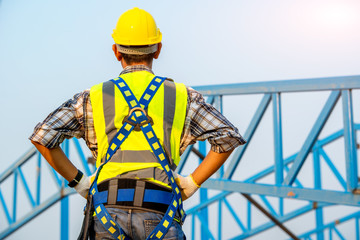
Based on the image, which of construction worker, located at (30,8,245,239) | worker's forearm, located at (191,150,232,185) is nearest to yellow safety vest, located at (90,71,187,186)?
construction worker, located at (30,8,245,239)

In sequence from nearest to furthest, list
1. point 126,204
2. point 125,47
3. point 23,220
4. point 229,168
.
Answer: point 126,204 < point 125,47 < point 229,168 < point 23,220

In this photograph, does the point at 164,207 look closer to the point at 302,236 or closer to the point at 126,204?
the point at 126,204

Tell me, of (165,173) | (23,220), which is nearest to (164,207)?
(165,173)

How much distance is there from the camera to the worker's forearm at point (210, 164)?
2.79 metres

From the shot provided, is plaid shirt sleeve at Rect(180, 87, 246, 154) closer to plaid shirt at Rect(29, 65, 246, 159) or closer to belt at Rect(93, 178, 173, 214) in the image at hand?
plaid shirt at Rect(29, 65, 246, 159)

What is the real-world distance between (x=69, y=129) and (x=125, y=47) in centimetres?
46

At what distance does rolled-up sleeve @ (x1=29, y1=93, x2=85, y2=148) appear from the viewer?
103 inches

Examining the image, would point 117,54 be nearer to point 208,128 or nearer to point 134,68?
point 134,68

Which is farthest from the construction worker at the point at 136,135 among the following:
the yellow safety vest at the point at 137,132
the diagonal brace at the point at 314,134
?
the diagonal brace at the point at 314,134

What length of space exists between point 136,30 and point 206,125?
565mm

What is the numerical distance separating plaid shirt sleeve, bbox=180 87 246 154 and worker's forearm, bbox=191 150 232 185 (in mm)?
86

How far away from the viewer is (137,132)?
259 cm

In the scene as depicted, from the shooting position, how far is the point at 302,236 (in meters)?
8.67

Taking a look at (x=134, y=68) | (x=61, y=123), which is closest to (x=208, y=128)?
(x=134, y=68)
